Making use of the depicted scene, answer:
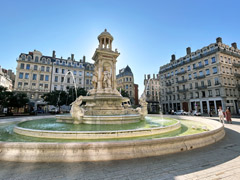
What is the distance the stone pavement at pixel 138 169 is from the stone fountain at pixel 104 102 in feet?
16.5

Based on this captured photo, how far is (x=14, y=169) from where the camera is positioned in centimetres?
347

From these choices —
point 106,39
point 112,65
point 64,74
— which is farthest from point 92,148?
point 64,74

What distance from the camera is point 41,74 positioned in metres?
47.0

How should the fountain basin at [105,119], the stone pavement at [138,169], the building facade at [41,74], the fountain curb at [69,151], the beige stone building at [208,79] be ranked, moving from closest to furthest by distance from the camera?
the stone pavement at [138,169], the fountain curb at [69,151], the fountain basin at [105,119], the beige stone building at [208,79], the building facade at [41,74]

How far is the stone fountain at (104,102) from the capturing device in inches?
350

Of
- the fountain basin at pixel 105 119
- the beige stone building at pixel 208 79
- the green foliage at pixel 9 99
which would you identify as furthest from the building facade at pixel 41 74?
the beige stone building at pixel 208 79

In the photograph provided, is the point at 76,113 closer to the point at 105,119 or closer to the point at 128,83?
the point at 105,119

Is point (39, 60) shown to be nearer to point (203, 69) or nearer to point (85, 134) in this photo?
point (85, 134)

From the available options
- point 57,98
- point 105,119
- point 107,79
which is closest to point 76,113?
point 105,119

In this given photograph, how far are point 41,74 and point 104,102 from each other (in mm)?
46214

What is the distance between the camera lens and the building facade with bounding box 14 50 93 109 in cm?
4369

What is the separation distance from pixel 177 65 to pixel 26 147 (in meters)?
53.7

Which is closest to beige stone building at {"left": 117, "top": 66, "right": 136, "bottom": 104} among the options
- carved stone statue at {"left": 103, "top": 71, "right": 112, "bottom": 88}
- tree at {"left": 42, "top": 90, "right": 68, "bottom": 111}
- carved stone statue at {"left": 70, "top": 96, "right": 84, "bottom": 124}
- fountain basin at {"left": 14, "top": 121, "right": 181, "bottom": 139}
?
tree at {"left": 42, "top": 90, "right": 68, "bottom": 111}

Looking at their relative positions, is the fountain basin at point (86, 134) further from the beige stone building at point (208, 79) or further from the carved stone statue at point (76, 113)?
the beige stone building at point (208, 79)
